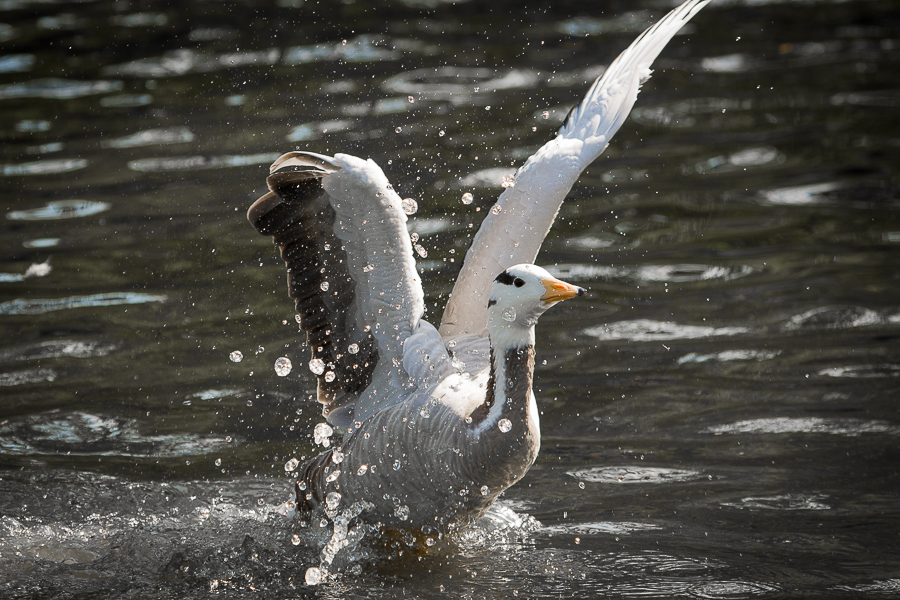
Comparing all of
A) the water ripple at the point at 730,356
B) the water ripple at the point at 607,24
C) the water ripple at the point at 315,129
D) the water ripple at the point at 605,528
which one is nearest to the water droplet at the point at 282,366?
the water ripple at the point at 605,528

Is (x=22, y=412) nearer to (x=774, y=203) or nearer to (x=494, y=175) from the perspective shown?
(x=494, y=175)

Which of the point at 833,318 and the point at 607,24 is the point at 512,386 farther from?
the point at 607,24

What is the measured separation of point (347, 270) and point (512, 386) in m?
1.06

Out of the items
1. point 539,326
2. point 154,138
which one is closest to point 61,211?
point 154,138

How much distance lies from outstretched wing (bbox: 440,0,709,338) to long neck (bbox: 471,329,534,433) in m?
1.04

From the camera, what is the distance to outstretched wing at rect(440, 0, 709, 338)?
18.7ft

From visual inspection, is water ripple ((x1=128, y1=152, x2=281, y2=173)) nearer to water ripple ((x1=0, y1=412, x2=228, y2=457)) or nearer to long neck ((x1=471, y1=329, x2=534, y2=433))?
water ripple ((x1=0, y1=412, x2=228, y2=457))

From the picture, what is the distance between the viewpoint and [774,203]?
918cm

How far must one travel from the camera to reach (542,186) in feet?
18.6

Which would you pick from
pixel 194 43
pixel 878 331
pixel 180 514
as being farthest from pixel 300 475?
pixel 194 43

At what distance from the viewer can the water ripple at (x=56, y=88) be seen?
12977 millimetres

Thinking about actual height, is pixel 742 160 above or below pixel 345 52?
below

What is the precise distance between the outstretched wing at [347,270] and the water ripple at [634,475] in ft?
4.09

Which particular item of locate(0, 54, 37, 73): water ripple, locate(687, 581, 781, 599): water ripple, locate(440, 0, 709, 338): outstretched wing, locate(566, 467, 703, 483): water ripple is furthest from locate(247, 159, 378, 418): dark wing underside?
locate(0, 54, 37, 73): water ripple
